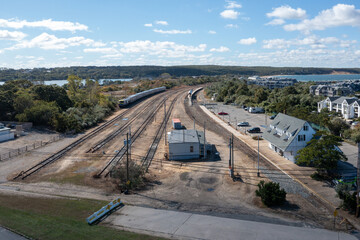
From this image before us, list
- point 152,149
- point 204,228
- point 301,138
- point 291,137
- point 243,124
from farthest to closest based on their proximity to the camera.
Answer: point 243,124 < point 152,149 < point 291,137 < point 301,138 < point 204,228

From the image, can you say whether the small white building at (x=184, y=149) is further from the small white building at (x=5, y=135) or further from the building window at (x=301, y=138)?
the small white building at (x=5, y=135)

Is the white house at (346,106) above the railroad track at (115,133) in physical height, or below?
above

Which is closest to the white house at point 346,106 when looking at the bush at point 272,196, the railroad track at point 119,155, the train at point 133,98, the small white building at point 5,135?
the railroad track at point 119,155

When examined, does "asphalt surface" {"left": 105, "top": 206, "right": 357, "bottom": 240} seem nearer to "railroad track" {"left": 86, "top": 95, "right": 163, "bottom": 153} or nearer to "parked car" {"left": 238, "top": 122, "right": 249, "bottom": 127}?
"railroad track" {"left": 86, "top": 95, "right": 163, "bottom": 153}

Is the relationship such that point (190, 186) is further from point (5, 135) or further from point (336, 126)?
point (336, 126)

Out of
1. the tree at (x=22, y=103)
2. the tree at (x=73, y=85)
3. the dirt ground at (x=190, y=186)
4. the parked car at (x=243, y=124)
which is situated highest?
the tree at (x=73, y=85)

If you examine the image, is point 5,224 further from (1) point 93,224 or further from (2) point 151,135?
(2) point 151,135

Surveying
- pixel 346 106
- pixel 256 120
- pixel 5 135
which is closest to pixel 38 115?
pixel 5 135
